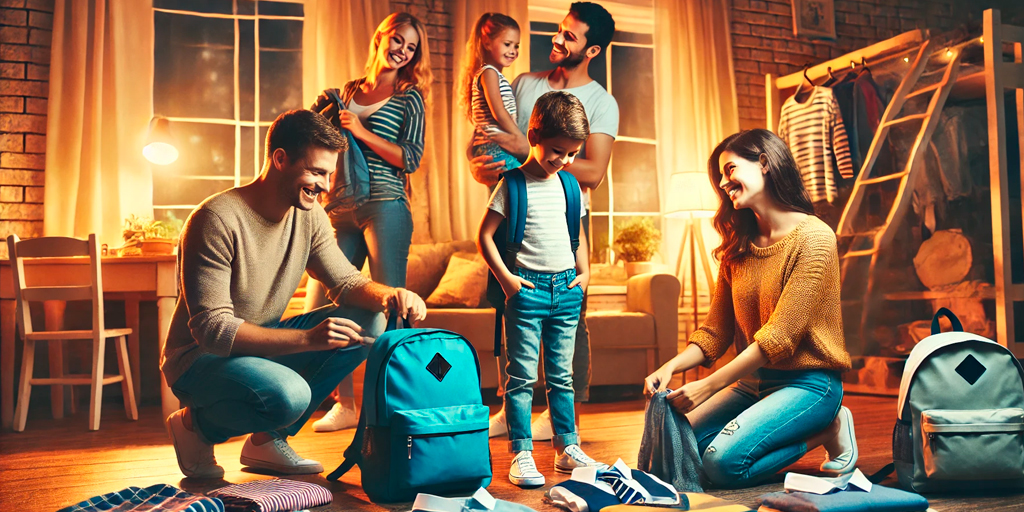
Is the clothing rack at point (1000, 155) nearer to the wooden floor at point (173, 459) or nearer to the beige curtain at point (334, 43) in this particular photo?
the wooden floor at point (173, 459)

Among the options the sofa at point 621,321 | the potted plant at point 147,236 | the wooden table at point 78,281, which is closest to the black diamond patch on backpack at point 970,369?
the sofa at point 621,321

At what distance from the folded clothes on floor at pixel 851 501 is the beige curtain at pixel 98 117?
3.79m

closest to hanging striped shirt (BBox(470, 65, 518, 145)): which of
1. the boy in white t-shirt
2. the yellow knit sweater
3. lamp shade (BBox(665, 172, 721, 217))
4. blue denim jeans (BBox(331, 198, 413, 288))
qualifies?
blue denim jeans (BBox(331, 198, 413, 288))

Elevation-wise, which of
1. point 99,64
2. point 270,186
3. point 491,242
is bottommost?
point 491,242

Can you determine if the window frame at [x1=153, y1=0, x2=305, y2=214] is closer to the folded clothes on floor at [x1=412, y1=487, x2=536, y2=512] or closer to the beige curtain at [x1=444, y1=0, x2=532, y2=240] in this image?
the beige curtain at [x1=444, y1=0, x2=532, y2=240]

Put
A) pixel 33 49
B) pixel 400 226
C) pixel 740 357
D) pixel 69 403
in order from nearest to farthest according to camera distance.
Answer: pixel 740 357
pixel 400 226
pixel 69 403
pixel 33 49

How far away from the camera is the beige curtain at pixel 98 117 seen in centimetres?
411

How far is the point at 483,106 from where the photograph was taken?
2.63 m

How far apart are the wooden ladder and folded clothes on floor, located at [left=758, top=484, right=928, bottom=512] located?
9.08 feet

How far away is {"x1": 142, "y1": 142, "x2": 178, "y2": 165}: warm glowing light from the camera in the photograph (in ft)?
13.2

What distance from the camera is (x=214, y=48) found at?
180 inches

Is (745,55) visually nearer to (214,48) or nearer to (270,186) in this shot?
(214,48)

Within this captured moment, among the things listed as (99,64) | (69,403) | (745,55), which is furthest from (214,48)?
(745,55)

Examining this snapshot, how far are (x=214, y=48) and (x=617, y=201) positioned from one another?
108 inches
